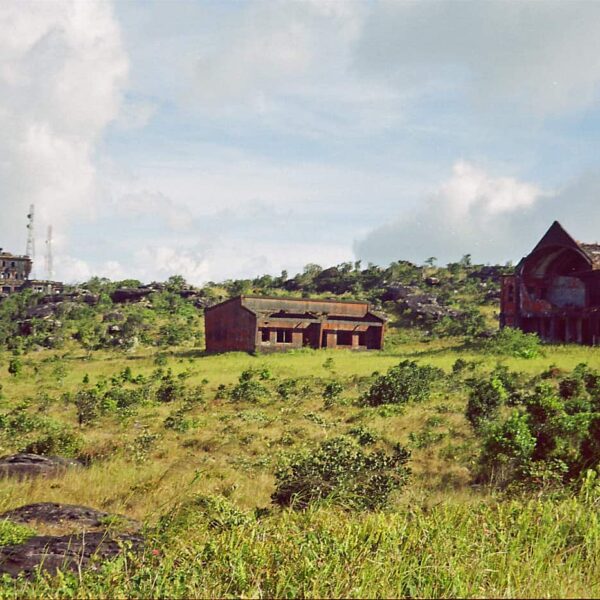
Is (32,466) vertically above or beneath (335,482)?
beneath

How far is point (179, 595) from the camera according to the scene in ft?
16.5

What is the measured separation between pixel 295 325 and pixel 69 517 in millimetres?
42866

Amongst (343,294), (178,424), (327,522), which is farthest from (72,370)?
(343,294)

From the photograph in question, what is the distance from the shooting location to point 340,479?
966cm

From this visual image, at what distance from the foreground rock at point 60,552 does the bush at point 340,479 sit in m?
2.71

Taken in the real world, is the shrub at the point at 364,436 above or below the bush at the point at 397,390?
below

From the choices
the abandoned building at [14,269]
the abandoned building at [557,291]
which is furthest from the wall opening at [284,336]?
the abandoned building at [14,269]

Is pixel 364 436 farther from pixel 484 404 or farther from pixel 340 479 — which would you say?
pixel 340 479

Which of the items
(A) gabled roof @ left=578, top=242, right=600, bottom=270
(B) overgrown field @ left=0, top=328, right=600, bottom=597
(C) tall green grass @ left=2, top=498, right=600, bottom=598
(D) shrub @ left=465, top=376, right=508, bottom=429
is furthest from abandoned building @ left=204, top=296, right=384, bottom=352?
(C) tall green grass @ left=2, top=498, right=600, bottom=598

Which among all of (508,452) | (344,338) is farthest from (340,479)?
(344,338)

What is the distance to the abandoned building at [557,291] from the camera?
43.7 m

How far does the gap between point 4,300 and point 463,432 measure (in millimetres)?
85367

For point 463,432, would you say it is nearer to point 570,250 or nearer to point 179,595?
point 179,595

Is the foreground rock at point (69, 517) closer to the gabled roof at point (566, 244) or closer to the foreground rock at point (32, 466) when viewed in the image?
the foreground rock at point (32, 466)
